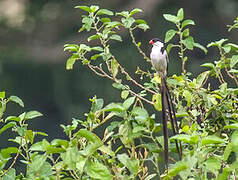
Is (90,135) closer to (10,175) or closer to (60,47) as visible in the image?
(10,175)

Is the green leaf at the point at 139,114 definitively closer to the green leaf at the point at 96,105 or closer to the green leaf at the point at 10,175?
the green leaf at the point at 96,105

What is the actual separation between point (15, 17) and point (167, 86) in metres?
9.84

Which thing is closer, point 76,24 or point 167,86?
point 167,86

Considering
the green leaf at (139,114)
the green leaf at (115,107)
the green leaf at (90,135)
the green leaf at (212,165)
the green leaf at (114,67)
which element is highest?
the green leaf at (114,67)

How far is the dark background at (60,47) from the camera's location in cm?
730

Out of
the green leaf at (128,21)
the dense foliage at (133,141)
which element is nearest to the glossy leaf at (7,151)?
the dense foliage at (133,141)

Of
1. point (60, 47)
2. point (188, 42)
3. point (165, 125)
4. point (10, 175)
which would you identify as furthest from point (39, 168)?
point (60, 47)

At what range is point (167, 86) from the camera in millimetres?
1433

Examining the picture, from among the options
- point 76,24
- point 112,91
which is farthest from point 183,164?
point 76,24

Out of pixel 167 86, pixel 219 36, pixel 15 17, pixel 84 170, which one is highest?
pixel 15 17

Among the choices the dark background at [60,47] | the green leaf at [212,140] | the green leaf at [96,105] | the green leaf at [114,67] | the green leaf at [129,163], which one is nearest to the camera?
the green leaf at [212,140]

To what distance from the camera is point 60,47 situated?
9.89m

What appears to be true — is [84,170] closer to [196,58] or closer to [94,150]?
[94,150]

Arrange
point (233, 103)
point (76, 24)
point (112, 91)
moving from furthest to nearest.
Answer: point (76, 24) → point (112, 91) → point (233, 103)
